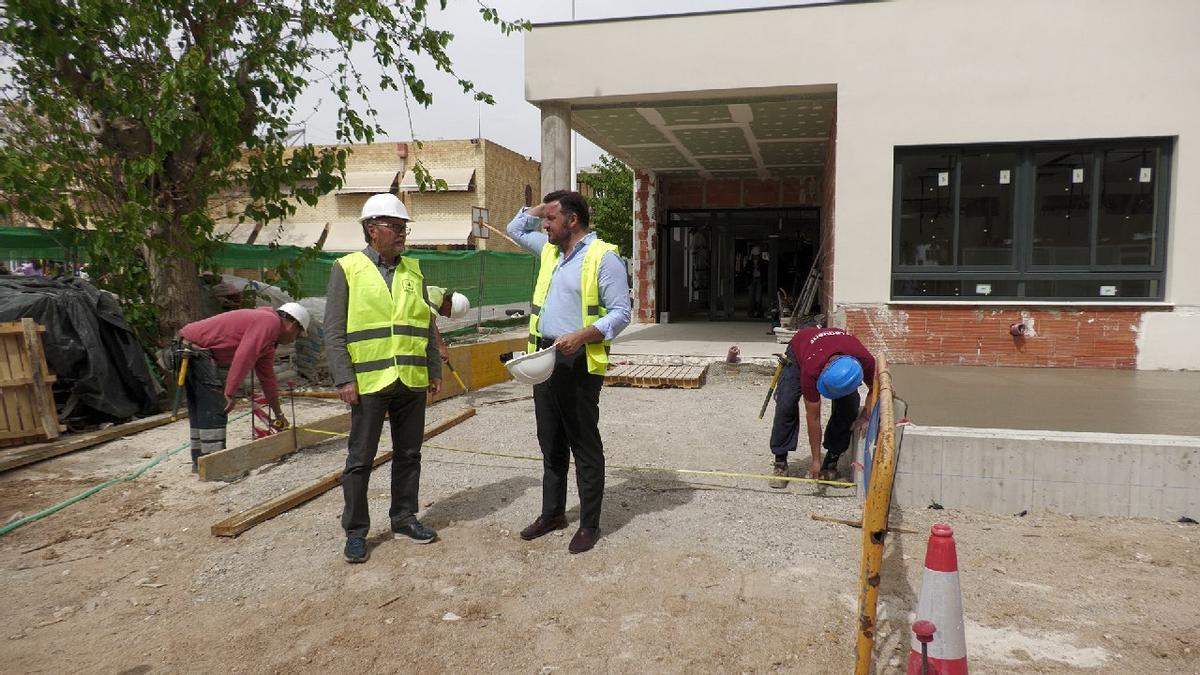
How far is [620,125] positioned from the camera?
1312 cm

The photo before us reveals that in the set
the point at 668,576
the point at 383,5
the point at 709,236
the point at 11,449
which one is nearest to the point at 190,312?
the point at 11,449

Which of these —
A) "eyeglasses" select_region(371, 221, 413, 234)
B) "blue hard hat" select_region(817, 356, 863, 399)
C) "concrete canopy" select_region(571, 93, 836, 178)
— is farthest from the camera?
"concrete canopy" select_region(571, 93, 836, 178)

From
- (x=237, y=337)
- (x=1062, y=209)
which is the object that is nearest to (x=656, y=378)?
(x=237, y=337)

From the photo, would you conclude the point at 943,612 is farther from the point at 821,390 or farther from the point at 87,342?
the point at 87,342

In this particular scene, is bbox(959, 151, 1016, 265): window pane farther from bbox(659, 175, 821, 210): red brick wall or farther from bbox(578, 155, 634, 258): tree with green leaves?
bbox(578, 155, 634, 258): tree with green leaves

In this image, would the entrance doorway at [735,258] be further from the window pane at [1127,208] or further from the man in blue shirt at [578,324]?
the man in blue shirt at [578,324]

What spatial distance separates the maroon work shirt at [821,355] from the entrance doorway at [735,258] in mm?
13693

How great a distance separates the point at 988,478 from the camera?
4.82 meters

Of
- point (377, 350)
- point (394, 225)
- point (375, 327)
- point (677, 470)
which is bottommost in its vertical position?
point (677, 470)

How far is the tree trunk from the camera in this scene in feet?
28.9

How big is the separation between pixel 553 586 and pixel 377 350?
59.8 inches

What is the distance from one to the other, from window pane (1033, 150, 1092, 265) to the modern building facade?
0.7 inches

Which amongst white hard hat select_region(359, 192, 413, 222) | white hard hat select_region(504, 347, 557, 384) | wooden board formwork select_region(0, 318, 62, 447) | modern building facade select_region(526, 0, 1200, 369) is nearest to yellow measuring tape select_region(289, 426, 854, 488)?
white hard hat select_region(504, 347, 557, 384)

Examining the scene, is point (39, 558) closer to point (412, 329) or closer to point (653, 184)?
point (412, 329)
